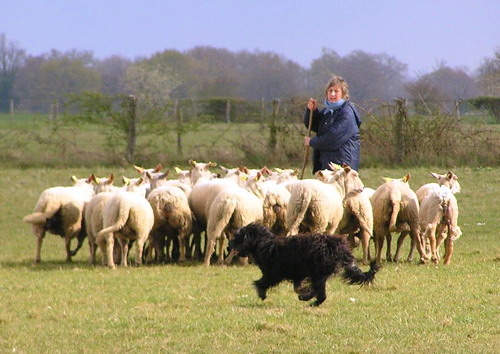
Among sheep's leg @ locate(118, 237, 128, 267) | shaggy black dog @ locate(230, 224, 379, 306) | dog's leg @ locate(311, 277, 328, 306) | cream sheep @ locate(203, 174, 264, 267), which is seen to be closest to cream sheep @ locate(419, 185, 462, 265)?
cream sheep @ locate(203, 174, 264, 267)

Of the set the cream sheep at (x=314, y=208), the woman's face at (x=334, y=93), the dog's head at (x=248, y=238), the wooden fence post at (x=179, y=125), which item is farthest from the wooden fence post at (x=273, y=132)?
the dog's head at (x=248, y=238)

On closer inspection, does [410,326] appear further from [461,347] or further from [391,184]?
[391,184]

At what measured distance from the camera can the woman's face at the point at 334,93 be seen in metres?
13.4

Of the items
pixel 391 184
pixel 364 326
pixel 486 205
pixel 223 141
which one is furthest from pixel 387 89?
pixel 364 326

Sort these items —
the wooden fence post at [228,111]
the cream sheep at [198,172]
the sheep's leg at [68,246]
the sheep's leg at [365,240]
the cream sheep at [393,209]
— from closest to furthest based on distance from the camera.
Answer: the sheep's leg at [365,240]
the cream sheep at [393,209]
the sheep's leg at [68,246]
the cream sheep at [198,172]
the wooden fence post at [228,111]

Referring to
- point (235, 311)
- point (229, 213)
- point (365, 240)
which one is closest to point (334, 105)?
point (365, 240)

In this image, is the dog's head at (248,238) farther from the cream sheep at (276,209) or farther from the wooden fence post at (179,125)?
the wooden fence post at (179,125)

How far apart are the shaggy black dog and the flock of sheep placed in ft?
11.0

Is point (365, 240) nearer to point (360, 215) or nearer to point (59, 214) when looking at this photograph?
point (360, 215)

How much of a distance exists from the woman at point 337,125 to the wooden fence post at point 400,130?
1063 cm

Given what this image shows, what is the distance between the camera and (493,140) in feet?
80.3

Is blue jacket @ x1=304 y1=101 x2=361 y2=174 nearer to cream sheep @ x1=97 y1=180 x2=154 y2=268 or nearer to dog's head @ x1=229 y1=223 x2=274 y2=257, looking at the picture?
cream sheep @ x1=97 y1=180 x2=154 y2=268

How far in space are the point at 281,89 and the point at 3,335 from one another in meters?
73.8

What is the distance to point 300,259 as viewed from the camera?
29.7 ft
